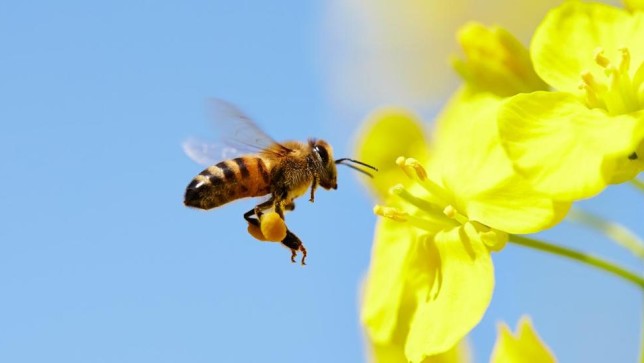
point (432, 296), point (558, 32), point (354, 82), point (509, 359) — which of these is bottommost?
point (509, 359)

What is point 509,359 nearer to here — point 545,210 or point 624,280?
point 624,280

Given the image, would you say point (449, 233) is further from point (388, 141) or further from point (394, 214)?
point (388, 141)

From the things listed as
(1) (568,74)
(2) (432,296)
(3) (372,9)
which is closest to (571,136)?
(1) (568,74)

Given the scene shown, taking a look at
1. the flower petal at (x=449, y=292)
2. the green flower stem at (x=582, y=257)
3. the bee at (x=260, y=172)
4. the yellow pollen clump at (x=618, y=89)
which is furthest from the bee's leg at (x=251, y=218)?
the yellow pollen clump at (x=618, y=89)

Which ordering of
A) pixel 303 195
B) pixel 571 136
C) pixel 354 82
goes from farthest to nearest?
pixel 354 82 → pixel 303 195 → pixel 571 136

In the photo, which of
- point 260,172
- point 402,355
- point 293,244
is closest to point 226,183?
point 260,172

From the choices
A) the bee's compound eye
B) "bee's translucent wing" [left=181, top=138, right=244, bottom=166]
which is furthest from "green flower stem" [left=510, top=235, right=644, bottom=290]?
"bee's translucent wing" [left=181, top=138, right=244, bottom=166]

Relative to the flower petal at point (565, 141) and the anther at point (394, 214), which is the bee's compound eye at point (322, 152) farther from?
the flower petal at point (565, 141)
